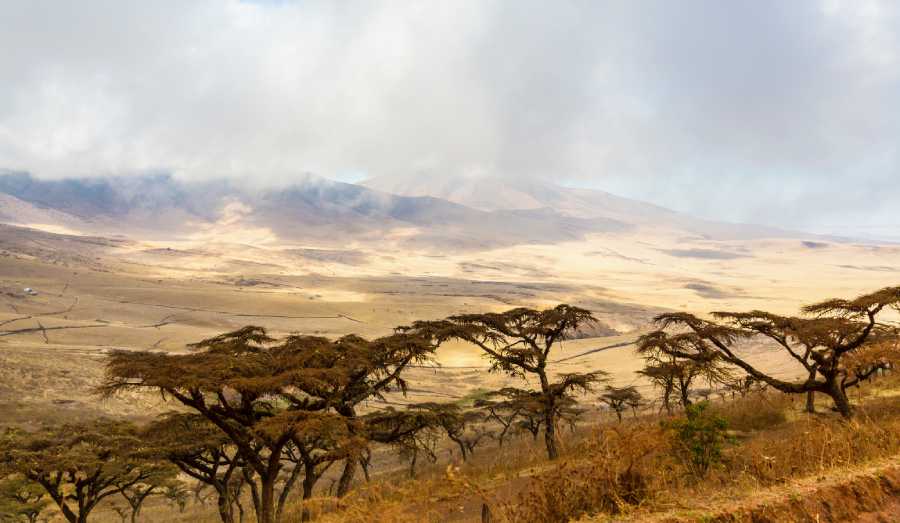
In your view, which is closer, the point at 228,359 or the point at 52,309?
the point at 228,359

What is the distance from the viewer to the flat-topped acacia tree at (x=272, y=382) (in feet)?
41.2

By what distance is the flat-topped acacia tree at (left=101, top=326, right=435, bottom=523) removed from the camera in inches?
495

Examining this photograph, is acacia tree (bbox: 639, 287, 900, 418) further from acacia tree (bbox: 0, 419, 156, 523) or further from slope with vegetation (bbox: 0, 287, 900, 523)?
acacia tree (bbox: 0, 419, 156, 523)

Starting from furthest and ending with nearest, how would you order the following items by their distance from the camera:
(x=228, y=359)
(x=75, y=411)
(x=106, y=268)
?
(x=106, y=268), (x=75, y=411), (x=228, y=359)

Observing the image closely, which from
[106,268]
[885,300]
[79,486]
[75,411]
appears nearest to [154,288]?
[106,268]

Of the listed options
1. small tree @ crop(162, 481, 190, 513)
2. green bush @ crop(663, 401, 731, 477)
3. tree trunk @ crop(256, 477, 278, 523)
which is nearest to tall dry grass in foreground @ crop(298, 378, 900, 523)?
green bush @ crop(663, 401, 731, 477)

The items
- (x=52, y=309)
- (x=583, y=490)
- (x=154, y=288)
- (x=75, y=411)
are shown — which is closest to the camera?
(x=583, y=490)

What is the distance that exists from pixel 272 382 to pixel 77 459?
1155 cm

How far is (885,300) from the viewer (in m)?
12.6

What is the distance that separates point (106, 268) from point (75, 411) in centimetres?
12836

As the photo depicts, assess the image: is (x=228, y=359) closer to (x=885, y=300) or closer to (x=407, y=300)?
(x=885, y=300)

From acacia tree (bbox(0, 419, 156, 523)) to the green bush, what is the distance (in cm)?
1641

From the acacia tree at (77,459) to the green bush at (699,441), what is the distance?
16409mm

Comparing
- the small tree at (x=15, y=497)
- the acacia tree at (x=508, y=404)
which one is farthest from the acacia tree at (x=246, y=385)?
the small tree at (x=15, y=497)
